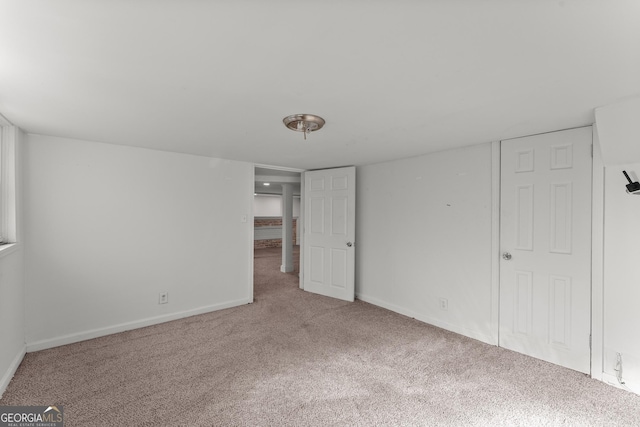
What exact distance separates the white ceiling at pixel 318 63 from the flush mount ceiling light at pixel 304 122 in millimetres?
105

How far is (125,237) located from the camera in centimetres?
301

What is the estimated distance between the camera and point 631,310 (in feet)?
6.51

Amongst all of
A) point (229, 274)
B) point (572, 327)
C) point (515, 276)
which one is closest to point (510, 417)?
point (572, 327)

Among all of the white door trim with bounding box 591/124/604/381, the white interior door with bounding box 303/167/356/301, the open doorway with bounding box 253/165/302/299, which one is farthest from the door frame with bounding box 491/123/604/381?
the open doorway with bounding box 253/165/302/299

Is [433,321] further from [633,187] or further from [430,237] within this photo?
[633,187]

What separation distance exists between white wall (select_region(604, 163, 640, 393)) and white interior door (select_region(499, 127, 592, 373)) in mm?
133

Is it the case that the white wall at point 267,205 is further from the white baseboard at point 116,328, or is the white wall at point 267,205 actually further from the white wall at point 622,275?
the white wall at point 622,275

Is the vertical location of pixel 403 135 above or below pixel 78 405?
above

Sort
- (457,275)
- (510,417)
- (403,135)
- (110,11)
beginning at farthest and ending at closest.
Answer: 1. (457,275)
2. (403,135)
3. (510,417)
4. (110,11)

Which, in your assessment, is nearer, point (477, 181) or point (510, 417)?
point (510, 417)

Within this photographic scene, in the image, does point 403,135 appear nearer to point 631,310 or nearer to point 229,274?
point 631,310

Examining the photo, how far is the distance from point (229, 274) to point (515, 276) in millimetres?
3338

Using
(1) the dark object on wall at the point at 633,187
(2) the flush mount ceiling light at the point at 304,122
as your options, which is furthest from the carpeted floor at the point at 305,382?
(2) the flush mount ceiling light at the point at 304,122

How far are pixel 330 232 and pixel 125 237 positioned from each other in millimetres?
2658
